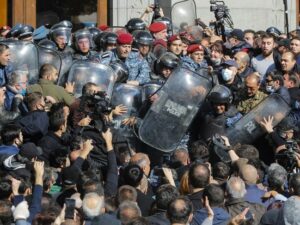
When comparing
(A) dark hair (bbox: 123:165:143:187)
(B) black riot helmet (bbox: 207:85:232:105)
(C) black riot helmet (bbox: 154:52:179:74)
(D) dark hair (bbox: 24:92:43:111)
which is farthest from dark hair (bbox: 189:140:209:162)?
(D) dark hair (bbox: 24:92:43:111)

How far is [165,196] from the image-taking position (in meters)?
12.8

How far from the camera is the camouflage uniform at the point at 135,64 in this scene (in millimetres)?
17078

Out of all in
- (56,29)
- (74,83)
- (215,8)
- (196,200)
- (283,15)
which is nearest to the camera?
(196,200)

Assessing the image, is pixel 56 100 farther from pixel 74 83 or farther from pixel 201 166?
pixel 201 166

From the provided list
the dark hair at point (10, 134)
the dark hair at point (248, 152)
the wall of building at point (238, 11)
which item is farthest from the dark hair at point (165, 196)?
the wall of building at point (238, 11)

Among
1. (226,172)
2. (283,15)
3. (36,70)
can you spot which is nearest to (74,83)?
(36,70)

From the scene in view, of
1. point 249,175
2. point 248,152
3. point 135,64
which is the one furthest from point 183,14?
point 249,175

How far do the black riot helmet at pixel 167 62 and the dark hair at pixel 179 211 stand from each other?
4613mm

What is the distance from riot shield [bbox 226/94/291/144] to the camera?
1590cm

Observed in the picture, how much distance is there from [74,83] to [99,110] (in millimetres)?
1277

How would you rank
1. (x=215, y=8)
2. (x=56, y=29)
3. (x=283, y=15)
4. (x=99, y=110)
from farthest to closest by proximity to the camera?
(x=283, y=15)
(x=215, y=8)
(x=56, y=29)
(x=99, y=110)

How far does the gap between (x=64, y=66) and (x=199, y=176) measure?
4102mm

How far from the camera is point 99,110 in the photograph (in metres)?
15.3

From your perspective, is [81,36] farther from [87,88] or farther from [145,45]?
[87,88]
